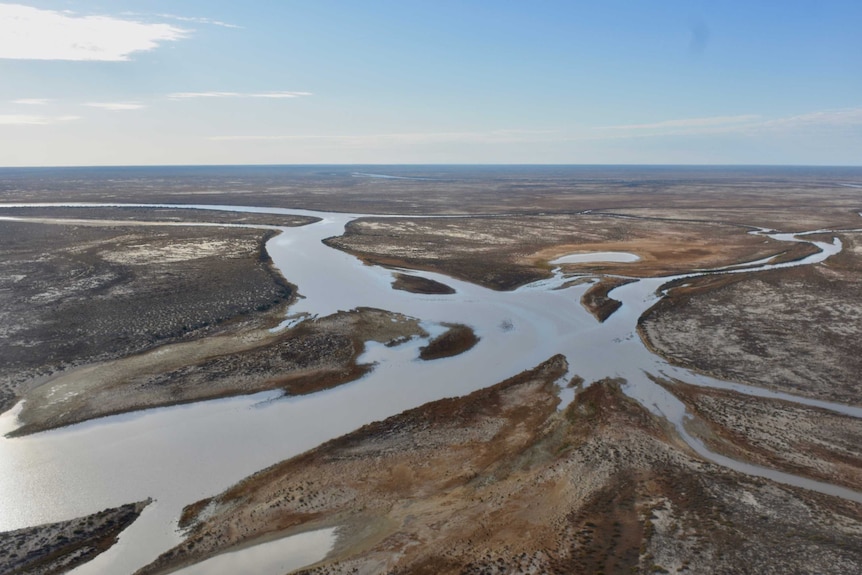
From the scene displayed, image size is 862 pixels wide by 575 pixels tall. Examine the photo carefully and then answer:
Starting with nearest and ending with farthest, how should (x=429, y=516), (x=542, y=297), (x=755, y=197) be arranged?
(x=429, y=516)
(x=542, y=297)
(x=755, y=197)

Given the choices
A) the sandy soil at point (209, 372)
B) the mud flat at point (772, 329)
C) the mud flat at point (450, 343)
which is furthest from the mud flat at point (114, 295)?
the mud flat at point (772, 329)

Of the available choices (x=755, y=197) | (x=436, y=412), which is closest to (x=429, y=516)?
(x=436, y=412)

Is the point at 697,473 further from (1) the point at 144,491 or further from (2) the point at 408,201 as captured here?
(2) the point at 408,201

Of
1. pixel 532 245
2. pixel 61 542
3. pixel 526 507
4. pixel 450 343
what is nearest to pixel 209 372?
pixel 61 542

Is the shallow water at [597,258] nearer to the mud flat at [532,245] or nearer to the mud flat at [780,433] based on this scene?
the mud flat at [532,245]

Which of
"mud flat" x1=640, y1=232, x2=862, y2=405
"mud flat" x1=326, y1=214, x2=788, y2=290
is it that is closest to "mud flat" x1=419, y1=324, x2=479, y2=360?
"mud flat" x1=640, y1=232, x2=862, y2=405
